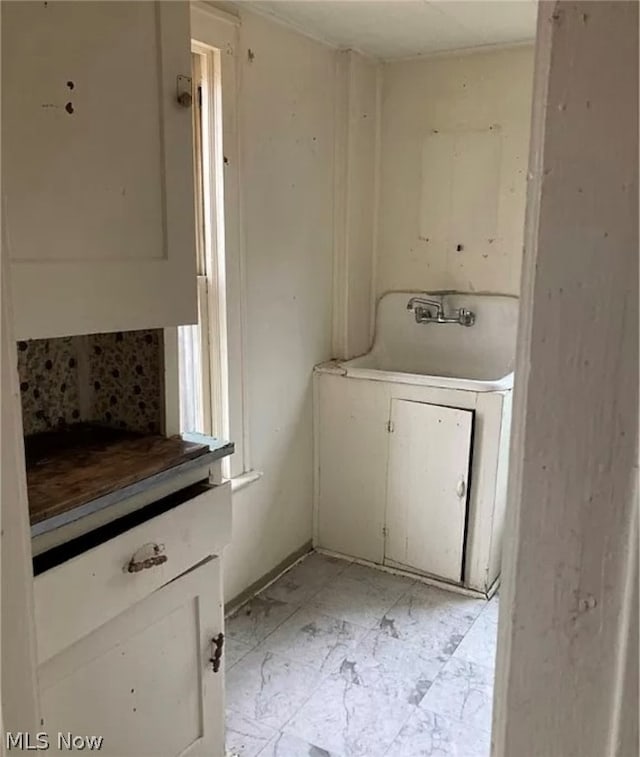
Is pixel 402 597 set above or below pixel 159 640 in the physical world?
below

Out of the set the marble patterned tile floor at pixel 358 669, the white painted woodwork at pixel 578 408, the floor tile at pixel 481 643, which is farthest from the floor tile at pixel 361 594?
the white painted woodwork at pixel 578 408

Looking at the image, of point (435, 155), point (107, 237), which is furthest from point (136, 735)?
point (435, 155)

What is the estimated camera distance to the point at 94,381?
66.7 inches

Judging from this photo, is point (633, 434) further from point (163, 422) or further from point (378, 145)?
point (378, 145)

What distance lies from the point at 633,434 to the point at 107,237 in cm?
110

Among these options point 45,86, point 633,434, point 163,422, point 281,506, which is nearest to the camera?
point 633,434

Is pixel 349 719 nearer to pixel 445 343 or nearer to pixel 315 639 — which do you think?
pixel 315 639

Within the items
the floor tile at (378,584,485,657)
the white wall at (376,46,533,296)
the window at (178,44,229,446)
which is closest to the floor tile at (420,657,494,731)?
the floor tile at (378,584,485,657)

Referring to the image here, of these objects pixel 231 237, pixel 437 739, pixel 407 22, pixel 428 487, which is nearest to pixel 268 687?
pixel 437 739

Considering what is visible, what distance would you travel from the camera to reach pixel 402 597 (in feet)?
8.77

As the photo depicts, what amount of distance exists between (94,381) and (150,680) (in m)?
0.71

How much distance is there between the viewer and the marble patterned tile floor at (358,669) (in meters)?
1.92

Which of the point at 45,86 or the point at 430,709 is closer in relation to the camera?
the point at 45,86

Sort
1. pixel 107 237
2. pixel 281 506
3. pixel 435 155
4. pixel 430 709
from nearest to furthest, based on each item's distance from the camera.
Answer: pixel 107 237
pixel 430 709
pixel 281 506
pixel 435 155
